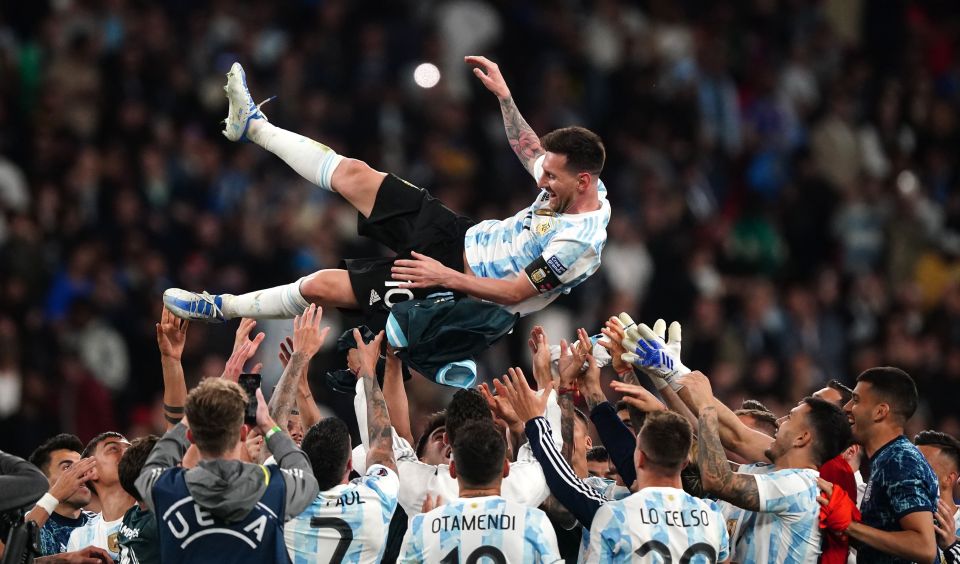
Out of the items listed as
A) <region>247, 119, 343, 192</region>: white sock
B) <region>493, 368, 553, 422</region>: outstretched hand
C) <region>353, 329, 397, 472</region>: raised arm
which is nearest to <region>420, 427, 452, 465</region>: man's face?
<region>353, 329, 397, 472</region>: raised arm

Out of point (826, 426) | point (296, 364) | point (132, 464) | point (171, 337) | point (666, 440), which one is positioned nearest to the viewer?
point (666, 440)

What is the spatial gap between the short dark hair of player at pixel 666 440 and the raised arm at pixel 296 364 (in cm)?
169

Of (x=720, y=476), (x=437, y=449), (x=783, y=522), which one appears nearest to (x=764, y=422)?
(x=783, y=522)

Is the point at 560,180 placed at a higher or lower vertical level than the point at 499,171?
lower

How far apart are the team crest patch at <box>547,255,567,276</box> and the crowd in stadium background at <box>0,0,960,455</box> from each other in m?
5.75

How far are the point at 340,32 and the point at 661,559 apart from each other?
38.1 feet

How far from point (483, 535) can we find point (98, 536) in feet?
7.64

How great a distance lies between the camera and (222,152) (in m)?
15.4

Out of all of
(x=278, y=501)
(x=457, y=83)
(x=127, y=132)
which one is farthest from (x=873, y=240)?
(x=278, y=501)

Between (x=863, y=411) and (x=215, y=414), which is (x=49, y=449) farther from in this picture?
(x=863, y=411)

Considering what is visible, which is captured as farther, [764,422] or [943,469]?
[943,469]

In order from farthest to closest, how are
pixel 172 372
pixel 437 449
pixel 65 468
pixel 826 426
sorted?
1. pixel 437 449
2. pixel 65 468
3. pixel 172 372
4. pixel 826 426

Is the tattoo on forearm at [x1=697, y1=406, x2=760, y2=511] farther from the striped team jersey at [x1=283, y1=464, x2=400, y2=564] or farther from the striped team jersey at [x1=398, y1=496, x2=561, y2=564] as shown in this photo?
the striped team jersey at [x1=283, y1=464, x2=400, y2=564]

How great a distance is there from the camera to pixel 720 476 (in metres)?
6.64
